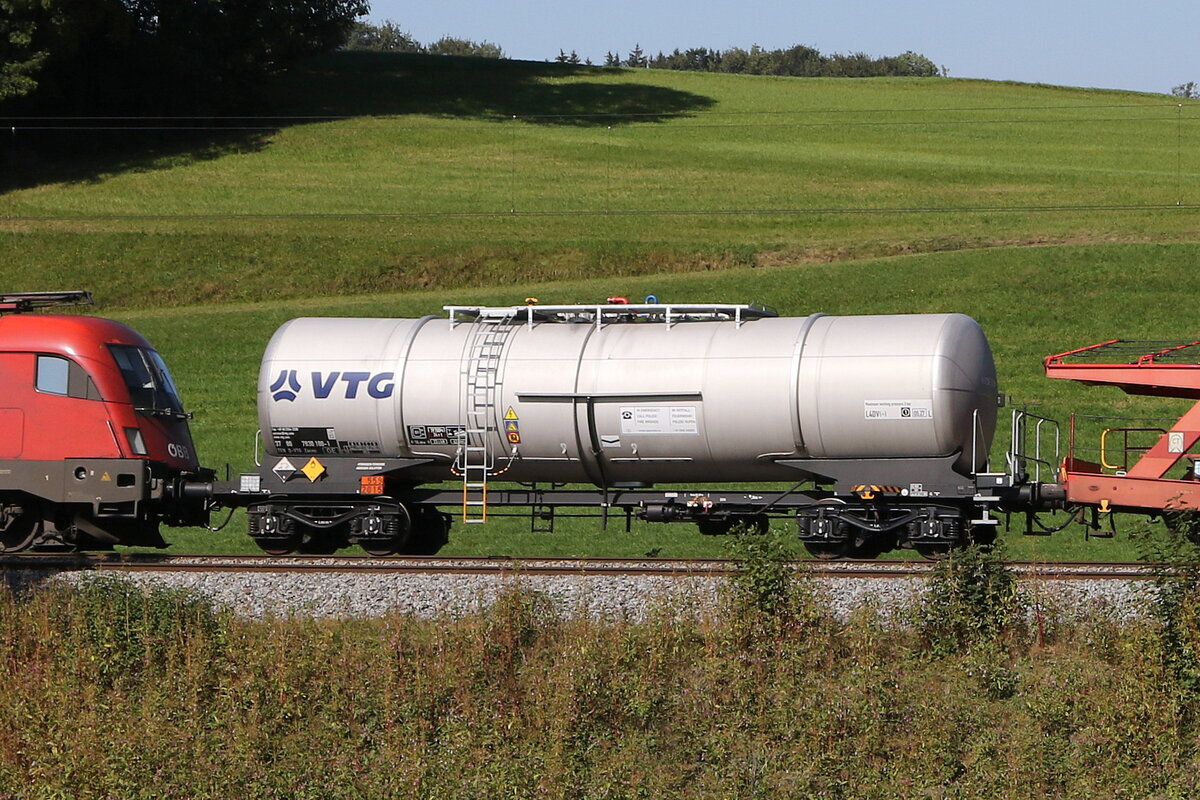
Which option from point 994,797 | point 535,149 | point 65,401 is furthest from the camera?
point 535,149

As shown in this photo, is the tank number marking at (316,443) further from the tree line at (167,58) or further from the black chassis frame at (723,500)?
the tree line at (167,58)

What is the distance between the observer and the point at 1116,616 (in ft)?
48.8

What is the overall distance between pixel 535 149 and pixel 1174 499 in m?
47.9

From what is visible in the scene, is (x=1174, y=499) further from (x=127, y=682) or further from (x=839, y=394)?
(x=127, y=682)

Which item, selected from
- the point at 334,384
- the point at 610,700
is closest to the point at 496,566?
the point at 334,384

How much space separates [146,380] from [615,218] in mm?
32300

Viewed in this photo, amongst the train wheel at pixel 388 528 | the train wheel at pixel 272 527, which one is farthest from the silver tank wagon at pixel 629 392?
the train wheel at pixel 272 527

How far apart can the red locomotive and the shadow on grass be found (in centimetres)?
4206

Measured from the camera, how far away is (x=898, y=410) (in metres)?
17.7

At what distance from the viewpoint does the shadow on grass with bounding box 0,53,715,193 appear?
203 feet

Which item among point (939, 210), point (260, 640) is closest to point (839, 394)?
point (260, 640)

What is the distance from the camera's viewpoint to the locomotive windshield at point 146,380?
65.7ft

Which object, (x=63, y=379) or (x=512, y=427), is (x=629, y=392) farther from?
(x=63, y=379)

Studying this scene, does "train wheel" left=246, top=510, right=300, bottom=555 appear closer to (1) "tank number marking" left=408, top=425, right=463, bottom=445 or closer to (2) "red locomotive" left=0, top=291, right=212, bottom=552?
(2) "red locomotive" left=0, top=291, right=212, bottom=552
